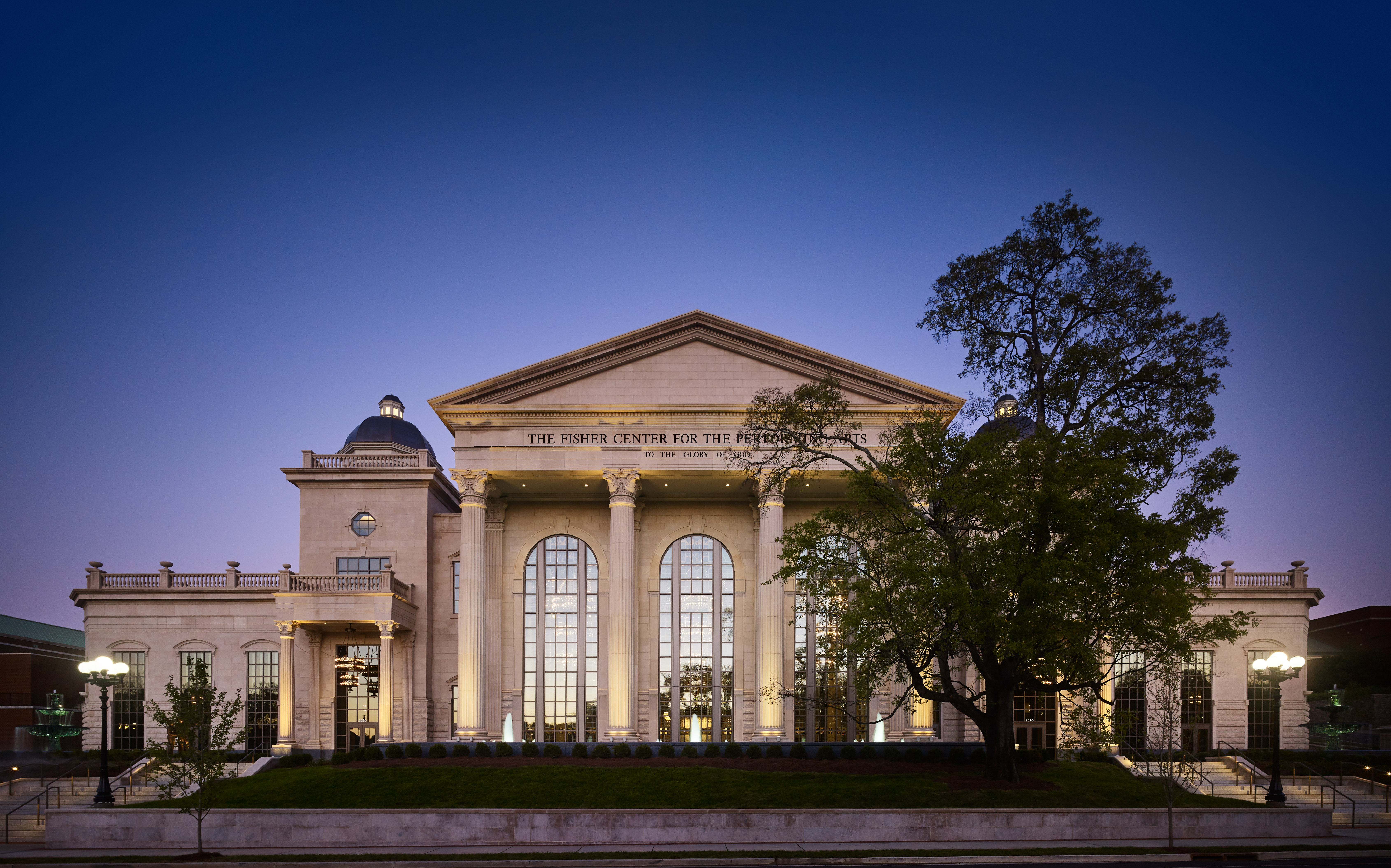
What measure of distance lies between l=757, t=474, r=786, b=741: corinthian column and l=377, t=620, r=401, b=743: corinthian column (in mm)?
15936

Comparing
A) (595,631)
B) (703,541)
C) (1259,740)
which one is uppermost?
(703,541)

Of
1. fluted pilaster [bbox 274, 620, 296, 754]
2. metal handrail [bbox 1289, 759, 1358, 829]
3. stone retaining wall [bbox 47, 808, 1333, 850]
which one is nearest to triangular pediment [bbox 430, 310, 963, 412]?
fluted pilaster [bbox 274, 620, 296, 754]

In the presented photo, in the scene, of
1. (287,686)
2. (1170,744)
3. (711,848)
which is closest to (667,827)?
(711,848)

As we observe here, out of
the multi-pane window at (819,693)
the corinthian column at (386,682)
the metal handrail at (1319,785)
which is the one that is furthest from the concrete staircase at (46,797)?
the metal handrail at (1319,785)

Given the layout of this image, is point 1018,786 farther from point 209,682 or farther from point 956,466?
point 209,682

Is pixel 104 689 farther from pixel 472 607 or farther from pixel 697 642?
pixel 697 642

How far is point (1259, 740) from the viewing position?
5069 cm

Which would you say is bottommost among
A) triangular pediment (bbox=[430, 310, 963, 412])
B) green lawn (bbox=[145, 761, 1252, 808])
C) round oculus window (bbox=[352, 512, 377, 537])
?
green lawn (bbox=[145, 761, 1252, 808])

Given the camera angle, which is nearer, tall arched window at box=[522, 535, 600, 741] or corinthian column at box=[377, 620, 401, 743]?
corinthian column at box=[377, 620, 401, 743]

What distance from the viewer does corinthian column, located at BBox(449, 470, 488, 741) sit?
1761 inches

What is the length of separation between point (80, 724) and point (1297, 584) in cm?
5914

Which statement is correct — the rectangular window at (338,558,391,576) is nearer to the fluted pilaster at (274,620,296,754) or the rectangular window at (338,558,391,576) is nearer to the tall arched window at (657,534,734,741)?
the fluted pilaster at (274,620,296,754)

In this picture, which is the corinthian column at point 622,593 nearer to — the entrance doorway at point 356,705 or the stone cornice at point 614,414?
the stone cornice at point 614,414

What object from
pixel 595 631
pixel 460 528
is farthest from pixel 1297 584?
pixel 460 528
